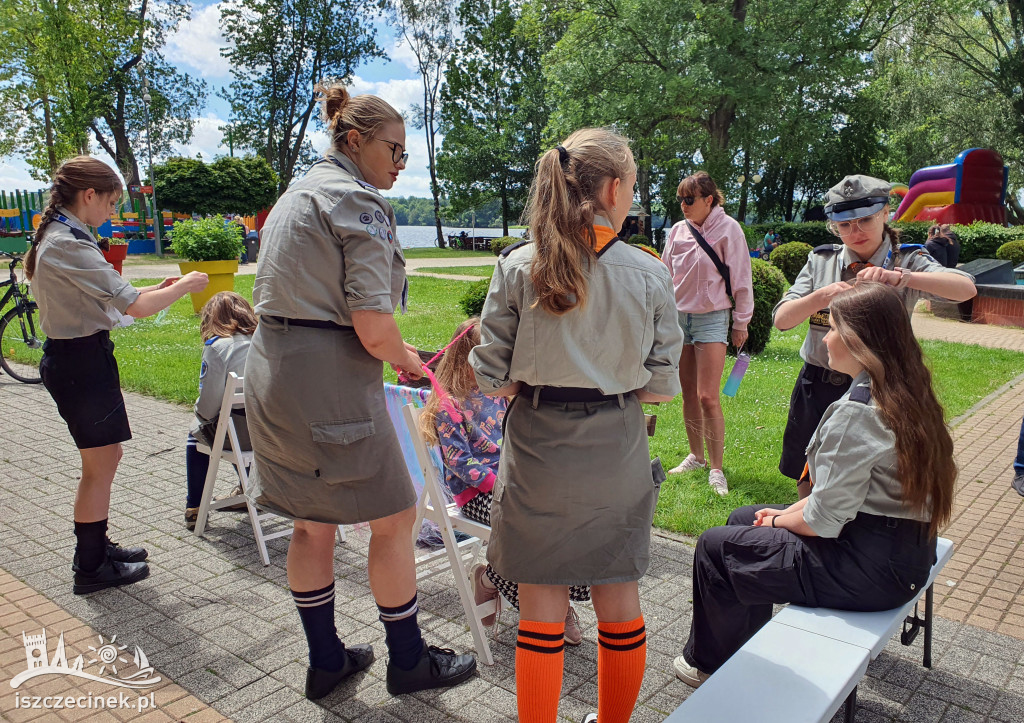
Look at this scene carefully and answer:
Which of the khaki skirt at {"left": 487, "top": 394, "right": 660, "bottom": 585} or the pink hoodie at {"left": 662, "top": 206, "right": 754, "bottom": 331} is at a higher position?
the pink hoodie at {"left": 662, "top": 206, "right": 754, "bottom": 331}

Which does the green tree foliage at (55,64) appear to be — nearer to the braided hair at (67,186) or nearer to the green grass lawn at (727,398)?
the green grass lawn at (727,398)

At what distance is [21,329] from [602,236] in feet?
30.9

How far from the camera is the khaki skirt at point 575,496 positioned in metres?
2.03

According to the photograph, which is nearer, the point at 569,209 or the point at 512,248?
the point at 569,209

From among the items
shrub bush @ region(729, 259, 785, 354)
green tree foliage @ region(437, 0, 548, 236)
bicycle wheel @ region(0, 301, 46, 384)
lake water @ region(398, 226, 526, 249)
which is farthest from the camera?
lake water @ region(398, 226, 526, 249)

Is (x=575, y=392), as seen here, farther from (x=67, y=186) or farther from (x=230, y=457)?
(x=230, y=457)

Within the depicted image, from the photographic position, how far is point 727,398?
296 inches

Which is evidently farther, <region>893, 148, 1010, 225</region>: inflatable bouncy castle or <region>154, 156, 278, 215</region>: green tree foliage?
<region>154, 156, 278, 215</region>: green tree foliage

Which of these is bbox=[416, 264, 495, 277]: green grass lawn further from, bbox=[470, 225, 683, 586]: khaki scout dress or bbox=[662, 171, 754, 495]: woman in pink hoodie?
bbox=[470, 225, 683, 586]: khaki scout dress

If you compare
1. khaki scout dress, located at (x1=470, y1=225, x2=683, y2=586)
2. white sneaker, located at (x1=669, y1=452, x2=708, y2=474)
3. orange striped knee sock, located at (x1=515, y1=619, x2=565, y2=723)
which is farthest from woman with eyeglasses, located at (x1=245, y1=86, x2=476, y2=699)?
white sneaker, located at (x1=669, y1=452, x2=708, y2=474)

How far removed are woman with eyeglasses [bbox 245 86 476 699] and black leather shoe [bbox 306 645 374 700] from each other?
0.33 meters

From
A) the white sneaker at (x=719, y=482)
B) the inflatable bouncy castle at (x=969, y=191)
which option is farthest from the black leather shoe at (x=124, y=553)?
the inflatable bouncy castle at (x=969, y=191)

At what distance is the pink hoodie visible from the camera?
4.86 metres

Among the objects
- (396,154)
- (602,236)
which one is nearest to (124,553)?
(396,154)
